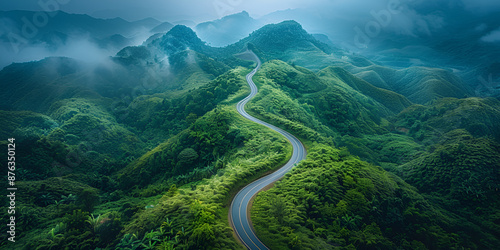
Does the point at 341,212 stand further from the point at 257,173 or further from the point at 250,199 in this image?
the point at 257,173

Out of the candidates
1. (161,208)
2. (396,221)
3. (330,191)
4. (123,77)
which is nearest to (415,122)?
→ (396,221)

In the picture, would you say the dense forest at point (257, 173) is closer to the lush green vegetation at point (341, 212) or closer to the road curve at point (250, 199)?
the lush green vegetation at point (341, 212)

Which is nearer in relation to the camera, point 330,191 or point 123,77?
point 330,191

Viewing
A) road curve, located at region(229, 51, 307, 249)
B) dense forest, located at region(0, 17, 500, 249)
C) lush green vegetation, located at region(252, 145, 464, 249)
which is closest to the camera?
road curve, located at region(229, 51, 307, 249)

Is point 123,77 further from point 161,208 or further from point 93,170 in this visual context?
point 161,208

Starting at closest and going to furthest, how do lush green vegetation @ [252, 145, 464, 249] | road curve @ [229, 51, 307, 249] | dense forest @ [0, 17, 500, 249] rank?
road curve @ [229, 51, 307, 249]
lush green vegetation @ [252, 145, 464, 249]
dense forest @ [0, 17, 500, 249]

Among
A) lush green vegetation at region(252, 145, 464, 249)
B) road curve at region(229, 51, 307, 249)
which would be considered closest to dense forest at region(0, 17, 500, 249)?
lush green vegetation at region(252, 145, 464, 249)

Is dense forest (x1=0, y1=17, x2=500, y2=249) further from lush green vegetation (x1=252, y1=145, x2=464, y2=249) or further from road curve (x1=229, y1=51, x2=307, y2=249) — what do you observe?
road curve (x1=229, y1=51, x2=307, y2=249)

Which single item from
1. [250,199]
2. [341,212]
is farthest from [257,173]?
[341,212]
